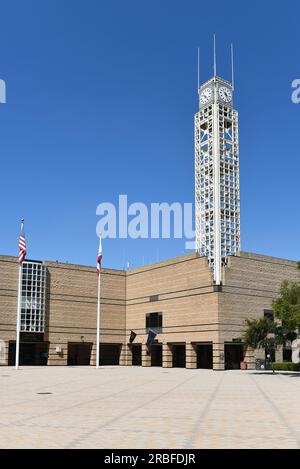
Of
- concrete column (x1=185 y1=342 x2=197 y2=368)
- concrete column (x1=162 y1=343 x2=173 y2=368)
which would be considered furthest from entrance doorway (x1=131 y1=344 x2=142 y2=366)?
concrete column (x1=185 y1=342 x2=197 y2=368)

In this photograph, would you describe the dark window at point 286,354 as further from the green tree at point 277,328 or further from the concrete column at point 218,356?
the green tree at point 277,328

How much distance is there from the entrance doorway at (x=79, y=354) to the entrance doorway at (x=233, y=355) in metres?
21.5

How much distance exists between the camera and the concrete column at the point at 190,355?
6166 centimetres

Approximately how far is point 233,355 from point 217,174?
68.8 ft

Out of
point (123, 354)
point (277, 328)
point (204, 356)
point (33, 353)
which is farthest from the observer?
point (123, 354)

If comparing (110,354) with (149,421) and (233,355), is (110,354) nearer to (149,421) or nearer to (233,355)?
(233,355)

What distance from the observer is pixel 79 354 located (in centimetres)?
7556

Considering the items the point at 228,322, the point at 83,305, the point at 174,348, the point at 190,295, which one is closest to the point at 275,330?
the point at 228,322

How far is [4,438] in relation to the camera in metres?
12.1

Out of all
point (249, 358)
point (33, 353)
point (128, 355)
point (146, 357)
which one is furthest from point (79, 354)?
point (249, 358)

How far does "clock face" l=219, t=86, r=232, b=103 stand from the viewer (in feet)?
223

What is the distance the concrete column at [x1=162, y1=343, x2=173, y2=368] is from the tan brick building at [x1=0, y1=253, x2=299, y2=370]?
13 cm

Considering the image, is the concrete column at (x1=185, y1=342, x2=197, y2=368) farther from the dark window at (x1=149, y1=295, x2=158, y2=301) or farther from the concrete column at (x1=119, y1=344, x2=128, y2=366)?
the concrete column at (x1=119, y1=344, x2=128, y2=366)

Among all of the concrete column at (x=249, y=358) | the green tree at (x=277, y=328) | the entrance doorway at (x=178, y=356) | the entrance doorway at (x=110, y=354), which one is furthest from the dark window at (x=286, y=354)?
the entrance doorway at (x=110, y=354)
